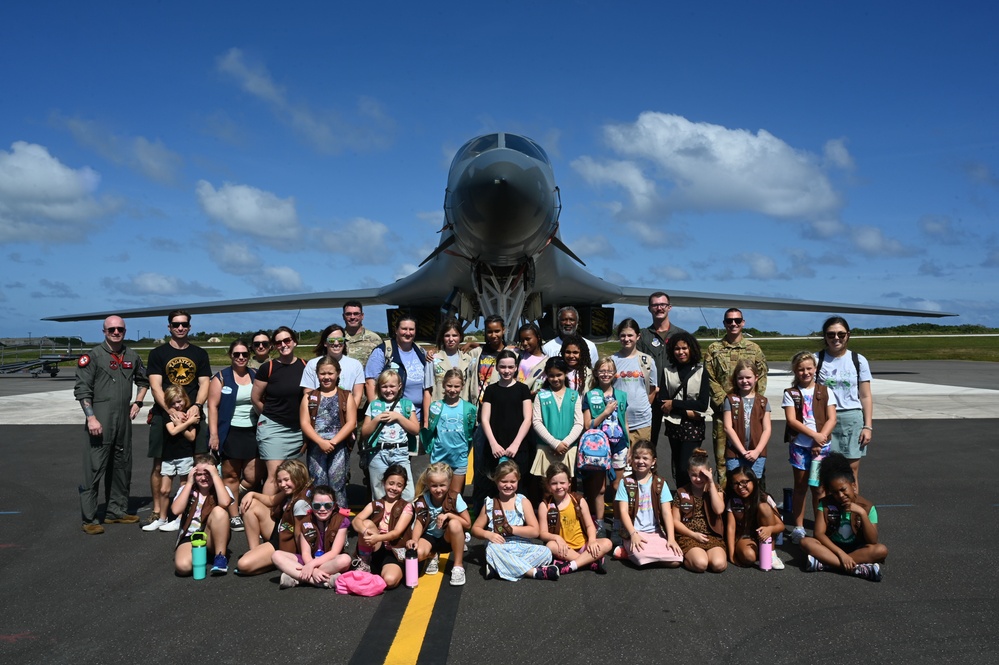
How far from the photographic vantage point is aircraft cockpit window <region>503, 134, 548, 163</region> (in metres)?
9.91

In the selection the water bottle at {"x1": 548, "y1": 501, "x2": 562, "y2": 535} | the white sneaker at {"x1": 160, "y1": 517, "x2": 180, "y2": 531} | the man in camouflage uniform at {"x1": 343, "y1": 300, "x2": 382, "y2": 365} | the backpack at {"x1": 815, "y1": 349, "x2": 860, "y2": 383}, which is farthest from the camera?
the man in camouflage uniform at {"x1": 343, "y1": 300, "x2": 382, "y2": 365}

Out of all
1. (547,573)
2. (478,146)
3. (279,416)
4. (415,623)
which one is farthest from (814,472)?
(478,146)

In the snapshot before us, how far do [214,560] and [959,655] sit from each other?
4306 mm

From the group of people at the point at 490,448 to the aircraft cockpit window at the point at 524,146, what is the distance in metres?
4.45

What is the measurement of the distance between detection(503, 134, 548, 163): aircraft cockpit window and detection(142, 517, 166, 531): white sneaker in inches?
269

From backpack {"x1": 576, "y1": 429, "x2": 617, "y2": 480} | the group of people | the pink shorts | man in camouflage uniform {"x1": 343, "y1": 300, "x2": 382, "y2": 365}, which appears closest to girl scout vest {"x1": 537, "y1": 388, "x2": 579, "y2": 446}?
the group of people

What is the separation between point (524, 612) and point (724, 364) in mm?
3093

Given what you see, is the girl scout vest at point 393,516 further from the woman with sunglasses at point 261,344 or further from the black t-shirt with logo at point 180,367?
the black t-shirt with logo at point 180,367

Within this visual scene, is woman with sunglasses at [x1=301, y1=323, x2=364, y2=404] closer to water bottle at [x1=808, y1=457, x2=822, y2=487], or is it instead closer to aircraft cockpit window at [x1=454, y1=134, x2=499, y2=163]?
water bottle at [x1=808, y1=457, x2=822, y2=487]

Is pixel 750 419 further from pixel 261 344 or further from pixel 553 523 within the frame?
pixel 261 344

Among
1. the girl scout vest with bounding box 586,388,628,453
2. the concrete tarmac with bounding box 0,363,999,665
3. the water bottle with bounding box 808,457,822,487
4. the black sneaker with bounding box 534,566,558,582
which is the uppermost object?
the girl scout vest with bounding box 586,388,628,453

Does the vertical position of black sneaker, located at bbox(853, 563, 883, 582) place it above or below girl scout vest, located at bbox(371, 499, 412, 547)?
below

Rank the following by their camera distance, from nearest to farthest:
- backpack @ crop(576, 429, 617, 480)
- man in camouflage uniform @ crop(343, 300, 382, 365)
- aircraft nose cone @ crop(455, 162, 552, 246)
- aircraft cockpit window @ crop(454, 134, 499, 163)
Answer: backpack @ crop(576, 429, 617, 480)
man in camouflage uniform @ crop(343, 300, 382, 365)
aircraft nose cone @ crop(455, 162, 552, 246)
aircraft cockpit window @ crop(454, 134, 499, 163)

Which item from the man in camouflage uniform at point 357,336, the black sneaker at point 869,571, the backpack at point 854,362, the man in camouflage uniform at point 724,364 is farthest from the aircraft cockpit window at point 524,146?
the black sneaker at point 869,571
